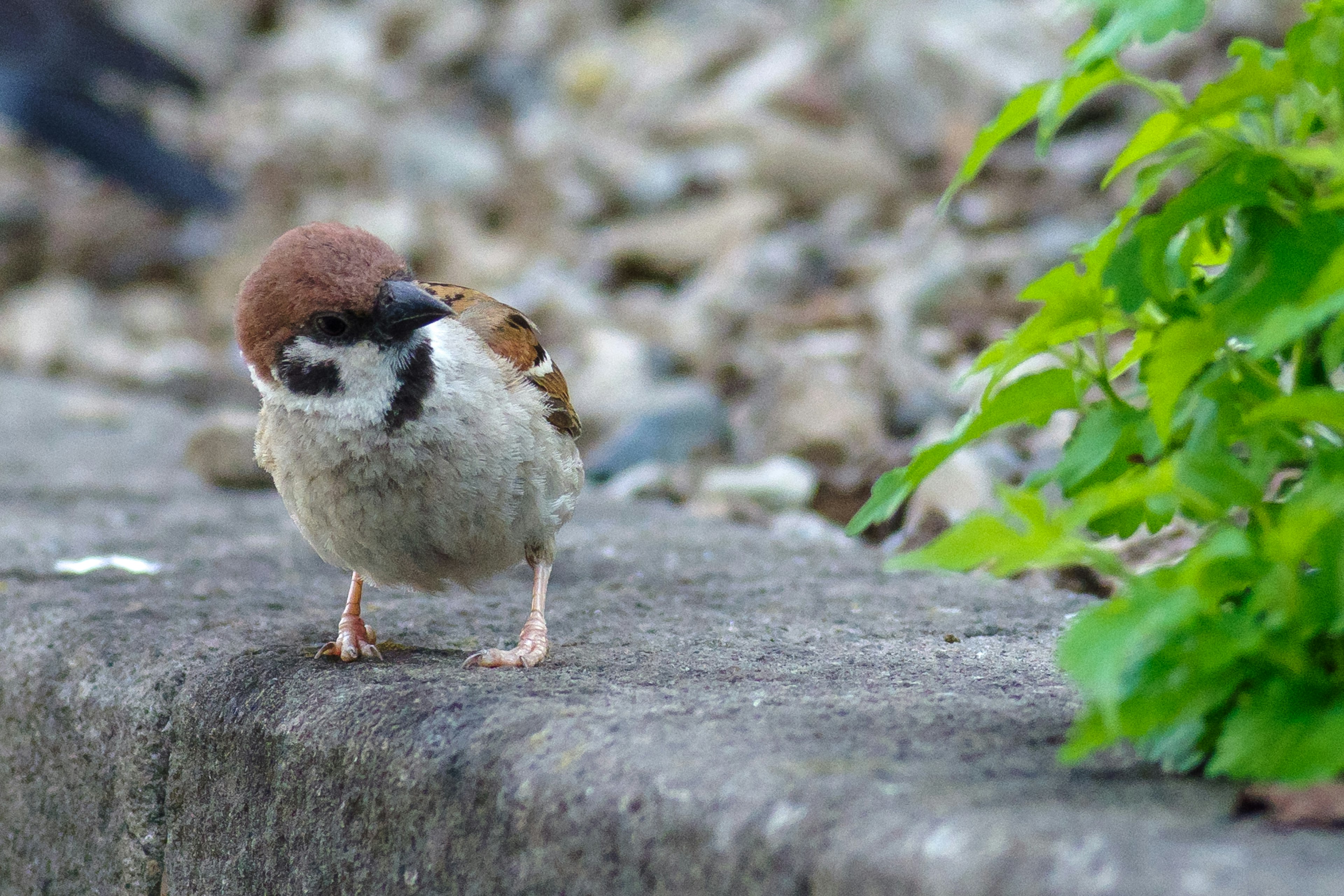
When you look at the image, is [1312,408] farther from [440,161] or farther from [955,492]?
[440,161]

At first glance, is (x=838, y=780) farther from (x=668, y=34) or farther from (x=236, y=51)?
(x=236, y=51)

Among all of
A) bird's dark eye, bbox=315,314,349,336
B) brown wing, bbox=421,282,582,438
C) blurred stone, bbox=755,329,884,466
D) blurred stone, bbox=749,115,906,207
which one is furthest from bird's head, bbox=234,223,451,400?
blurred stone, bbox=749,115,906,207

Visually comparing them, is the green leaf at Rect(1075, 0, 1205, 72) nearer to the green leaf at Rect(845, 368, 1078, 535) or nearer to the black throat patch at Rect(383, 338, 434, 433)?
the green leaf at Rect(845, 368, 1078, 535)

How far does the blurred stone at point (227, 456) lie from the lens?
4.55m

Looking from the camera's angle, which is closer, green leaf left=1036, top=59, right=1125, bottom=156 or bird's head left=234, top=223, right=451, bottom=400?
green leaf left=1036, top=59, right=1125, bottom=156

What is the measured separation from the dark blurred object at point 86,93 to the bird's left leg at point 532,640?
6.47 metres

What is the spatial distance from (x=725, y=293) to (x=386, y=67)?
5.73m

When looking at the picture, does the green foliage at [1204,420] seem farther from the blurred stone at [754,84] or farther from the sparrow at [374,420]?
the blurred stone at [754,84]

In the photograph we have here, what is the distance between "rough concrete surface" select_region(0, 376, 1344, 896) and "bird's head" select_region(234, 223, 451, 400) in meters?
0.48

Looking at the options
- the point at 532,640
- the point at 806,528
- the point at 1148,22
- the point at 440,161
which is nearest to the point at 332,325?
the point at 532,640

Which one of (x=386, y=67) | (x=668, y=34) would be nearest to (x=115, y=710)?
(x=668, y=34)

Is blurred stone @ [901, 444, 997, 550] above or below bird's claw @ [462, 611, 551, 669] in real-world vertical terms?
above

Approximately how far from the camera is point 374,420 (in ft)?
8.03

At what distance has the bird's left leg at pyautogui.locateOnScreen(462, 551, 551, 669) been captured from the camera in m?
2.33
